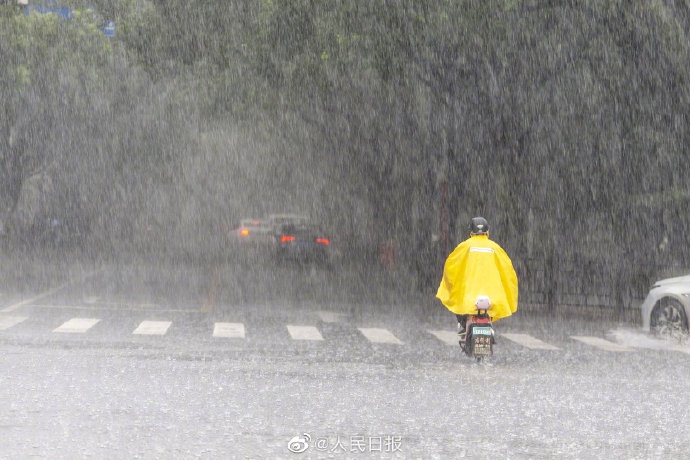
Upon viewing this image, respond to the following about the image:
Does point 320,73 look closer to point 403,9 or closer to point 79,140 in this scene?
point 403,9

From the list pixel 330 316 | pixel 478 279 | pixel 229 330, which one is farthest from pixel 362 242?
pixel 478 279

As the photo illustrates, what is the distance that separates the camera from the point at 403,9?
81.1 ft

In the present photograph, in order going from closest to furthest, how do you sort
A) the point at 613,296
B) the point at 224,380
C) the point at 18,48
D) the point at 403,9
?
the point at 224,380, the point at 403,9, the point at 613,296, the point at 18,48

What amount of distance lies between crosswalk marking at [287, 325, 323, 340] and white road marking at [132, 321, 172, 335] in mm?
1724

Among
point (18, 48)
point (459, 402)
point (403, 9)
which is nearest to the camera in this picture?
point (459, 402)

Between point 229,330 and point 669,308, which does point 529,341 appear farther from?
point 229,330

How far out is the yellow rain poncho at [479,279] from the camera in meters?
14.2

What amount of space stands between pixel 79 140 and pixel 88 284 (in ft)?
85.3

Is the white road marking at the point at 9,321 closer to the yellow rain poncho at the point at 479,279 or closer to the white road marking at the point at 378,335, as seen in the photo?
the white road marking at the point at 378,335

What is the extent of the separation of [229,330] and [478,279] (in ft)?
15.3

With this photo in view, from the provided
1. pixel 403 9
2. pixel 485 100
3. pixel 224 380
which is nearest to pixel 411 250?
pixel 485 100

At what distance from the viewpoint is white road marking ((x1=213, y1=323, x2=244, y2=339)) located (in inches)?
662

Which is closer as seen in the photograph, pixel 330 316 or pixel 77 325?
pixel 77 325

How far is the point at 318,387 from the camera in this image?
1149 centimetres
